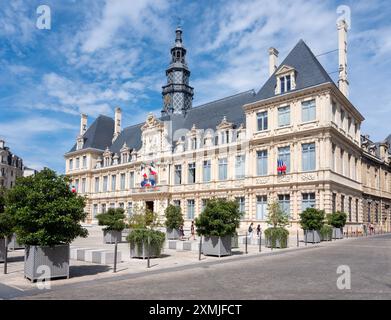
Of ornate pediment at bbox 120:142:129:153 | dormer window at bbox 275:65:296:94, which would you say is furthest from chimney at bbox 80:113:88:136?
dormer window at bbox 275:65:296:94

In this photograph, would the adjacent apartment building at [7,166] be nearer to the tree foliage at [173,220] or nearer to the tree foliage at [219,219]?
the tree foliage at [173,220]

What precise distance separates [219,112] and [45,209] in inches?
1466

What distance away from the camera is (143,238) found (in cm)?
1761

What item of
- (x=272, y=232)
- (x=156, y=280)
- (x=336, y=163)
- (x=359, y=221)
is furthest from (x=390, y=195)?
(x=156, y=280)

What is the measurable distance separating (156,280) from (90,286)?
2023 mm

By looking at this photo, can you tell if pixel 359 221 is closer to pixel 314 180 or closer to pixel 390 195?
pixel 314 180

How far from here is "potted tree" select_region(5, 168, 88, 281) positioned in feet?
38.2

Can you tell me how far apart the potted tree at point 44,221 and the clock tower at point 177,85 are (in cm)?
4309

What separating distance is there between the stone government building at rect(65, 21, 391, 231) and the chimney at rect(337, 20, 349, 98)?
108 millimetres

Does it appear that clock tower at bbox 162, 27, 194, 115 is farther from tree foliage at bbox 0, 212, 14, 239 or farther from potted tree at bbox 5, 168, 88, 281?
potted tree at bbox 5, 168, 88, 281

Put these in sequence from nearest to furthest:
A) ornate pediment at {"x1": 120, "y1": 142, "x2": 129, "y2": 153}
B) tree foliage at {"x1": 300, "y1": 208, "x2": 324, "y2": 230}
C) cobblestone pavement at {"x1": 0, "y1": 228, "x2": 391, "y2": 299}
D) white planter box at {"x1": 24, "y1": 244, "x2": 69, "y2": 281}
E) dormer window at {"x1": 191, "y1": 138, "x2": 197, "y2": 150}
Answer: cobblestone pavement at {"x1": 0, "y1": 228, "x2": 391, "y2": 299} < white planter box at {"x1": 24, "y1": 244, "x2": 69, "y2": 281} < tree foliage at {"x1": 300, "y1": 208, "x2": 324, "y2": 230} < dormer window at {"x1": 191, "y1": 138, "x2": 197, "y2": 150} < ornate pediment at {"x1": 120, "y1": 142, "x2": 129, "y2": 153}

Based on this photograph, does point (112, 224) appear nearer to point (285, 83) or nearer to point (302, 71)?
point (285, 83)

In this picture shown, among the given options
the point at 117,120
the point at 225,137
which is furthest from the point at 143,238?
the point at 117,120
